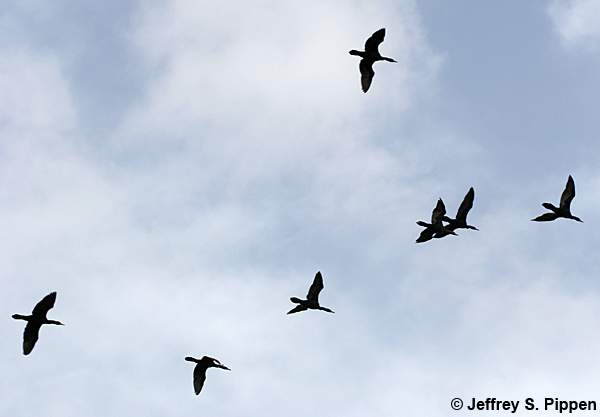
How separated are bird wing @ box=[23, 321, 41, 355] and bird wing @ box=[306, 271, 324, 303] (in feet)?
41.5

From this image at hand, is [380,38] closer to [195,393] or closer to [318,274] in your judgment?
[318,274]

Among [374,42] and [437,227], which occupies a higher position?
[374,42]

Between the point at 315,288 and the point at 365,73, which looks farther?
the point at 315,288

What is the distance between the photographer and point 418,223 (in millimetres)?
62719

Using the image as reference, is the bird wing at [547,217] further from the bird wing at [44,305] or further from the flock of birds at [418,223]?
the bird wing at [44,305]

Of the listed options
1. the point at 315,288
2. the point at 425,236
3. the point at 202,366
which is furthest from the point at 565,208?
the point at 202,366

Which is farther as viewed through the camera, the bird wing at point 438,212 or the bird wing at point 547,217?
the bird wing at point 438,212

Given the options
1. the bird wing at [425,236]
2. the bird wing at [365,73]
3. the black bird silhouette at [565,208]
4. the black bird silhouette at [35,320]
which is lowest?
the black bird silhouette at [35,320]

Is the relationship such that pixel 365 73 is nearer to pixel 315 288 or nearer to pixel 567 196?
pixel 315 288

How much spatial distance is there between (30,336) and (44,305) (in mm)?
1592

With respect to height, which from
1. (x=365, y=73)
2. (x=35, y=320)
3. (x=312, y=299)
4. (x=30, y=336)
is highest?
(x=365, y=73)

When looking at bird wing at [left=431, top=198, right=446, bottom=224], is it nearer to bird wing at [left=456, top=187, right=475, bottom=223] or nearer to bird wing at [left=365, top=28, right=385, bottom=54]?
bird wing at [left=456, top=187, right=475, bottom=223]

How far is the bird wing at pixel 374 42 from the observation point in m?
60.3

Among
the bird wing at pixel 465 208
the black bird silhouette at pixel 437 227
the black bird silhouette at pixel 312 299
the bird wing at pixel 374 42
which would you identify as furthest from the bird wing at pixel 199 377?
the bird wing at pixel 374 42
